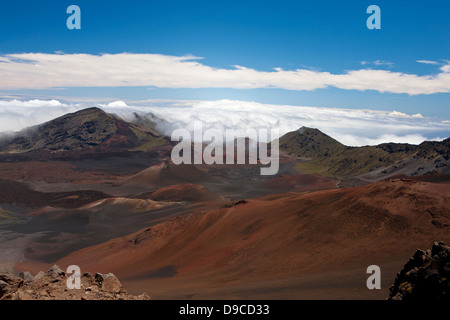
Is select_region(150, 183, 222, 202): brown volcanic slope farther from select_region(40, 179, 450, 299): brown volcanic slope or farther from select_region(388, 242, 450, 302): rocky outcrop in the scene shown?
select_region(388, 242, 450, 302): rocky outcrop

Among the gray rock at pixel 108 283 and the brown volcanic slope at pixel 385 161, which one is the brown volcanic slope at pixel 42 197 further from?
the brown volcanic slope at pixel 385 161

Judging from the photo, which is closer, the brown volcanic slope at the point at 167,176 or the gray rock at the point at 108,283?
the gray rock at the point at 108,283

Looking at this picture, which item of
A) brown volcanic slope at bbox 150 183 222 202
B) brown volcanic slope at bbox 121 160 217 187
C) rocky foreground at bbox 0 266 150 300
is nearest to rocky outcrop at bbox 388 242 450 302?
rocky foreground at bbox 0 266 150 300

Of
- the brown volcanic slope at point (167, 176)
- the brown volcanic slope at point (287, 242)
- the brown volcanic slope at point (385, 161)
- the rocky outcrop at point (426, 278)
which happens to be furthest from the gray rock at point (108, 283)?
the brown volcanic slope at point (385, 161)

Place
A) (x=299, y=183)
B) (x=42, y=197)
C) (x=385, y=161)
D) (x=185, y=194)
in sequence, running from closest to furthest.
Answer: (x=185, y=194)
(x=42, y=197)
(x=299, y=183)
(x=385, y=161)

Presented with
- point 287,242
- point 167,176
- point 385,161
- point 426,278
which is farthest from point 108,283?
point 385,161

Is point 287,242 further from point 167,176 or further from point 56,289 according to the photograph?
point 167,176
